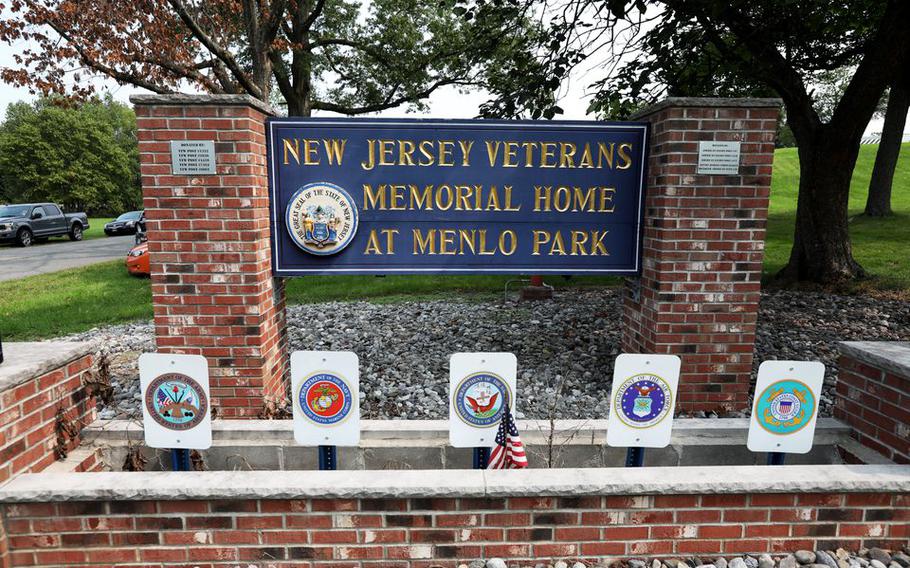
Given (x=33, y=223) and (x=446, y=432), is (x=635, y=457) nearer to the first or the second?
(x=446, y=432)

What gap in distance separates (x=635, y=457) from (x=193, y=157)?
11.4 ft

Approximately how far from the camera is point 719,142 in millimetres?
3838

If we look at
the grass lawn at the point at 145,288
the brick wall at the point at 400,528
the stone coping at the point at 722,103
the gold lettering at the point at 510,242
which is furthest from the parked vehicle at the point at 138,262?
the stone coping at the point at 722,103

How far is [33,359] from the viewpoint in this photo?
8.87ft

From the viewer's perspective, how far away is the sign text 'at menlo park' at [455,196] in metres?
4.02

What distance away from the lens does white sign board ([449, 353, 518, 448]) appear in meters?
2.82

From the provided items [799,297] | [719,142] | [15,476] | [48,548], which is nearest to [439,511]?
[48,548]

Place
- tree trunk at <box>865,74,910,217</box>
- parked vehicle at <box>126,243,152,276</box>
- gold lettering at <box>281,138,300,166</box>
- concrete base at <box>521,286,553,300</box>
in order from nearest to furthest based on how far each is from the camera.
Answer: gold lettering at <box>281,138,300,166</box> → concrete base at <box>521,286,553,300</box> → parked vehicle at <box>126,243,152,276</box> → tree trunk at <box>865,74,910,217</box>

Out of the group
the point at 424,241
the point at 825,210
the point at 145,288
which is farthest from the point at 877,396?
the point at 145,288

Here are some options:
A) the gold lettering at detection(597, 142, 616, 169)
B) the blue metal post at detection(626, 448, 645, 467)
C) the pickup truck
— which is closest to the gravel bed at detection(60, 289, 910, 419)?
the blue metal post at detection(626, 448, 645, 467)

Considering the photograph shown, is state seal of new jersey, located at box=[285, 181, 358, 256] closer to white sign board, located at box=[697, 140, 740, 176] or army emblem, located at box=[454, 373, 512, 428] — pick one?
army emblem, located at box=[454, 373, 512, 428]

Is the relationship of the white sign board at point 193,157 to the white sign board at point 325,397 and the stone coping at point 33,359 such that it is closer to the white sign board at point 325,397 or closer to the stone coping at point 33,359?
the stone coping at point 33,359

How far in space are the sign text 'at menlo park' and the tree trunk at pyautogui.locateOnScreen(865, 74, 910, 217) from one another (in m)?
16.6

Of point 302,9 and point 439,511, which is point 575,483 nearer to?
point 439,511
